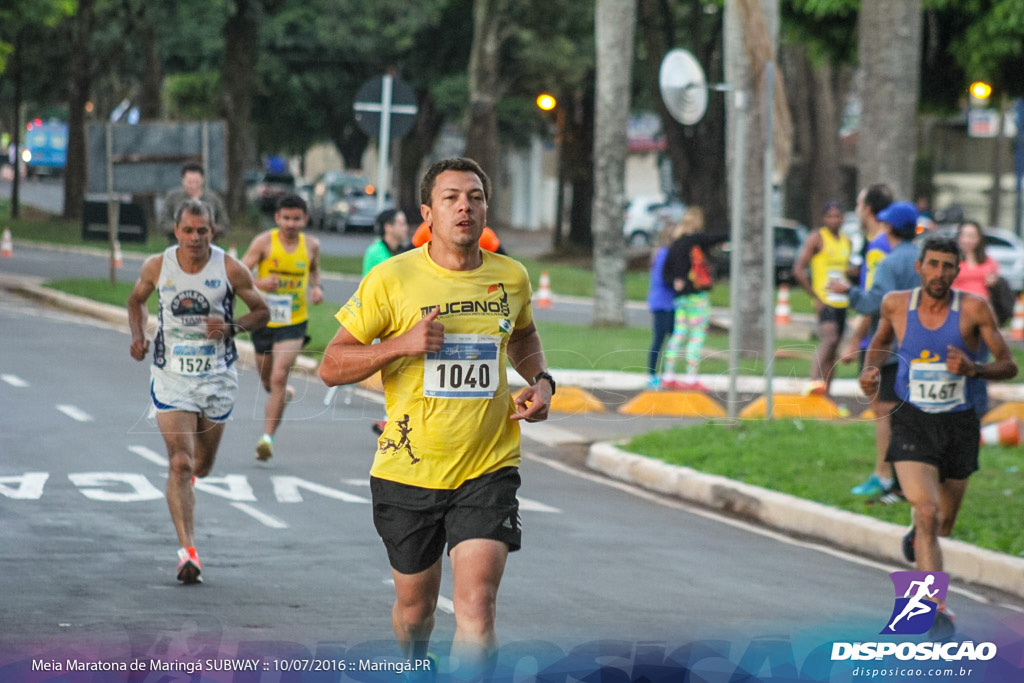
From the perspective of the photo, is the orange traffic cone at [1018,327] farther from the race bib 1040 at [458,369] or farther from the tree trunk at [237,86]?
the tree trunk at [237,86]

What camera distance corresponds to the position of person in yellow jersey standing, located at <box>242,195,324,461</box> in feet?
39.7

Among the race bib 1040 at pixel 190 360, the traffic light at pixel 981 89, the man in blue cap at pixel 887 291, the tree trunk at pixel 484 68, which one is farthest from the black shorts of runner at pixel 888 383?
the tree trunk at pixel 484 68

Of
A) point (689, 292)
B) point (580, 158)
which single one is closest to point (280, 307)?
point (689, 292)

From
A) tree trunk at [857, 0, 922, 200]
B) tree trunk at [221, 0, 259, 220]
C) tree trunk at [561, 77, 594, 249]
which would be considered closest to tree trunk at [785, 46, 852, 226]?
tree trunk at [561, 77, 594, 249]

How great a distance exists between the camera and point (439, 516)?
18.1ft

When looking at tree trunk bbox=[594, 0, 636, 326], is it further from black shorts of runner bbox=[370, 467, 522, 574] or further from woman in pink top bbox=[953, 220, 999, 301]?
black shorts of runner bbox=[370, 467, 522, 574]

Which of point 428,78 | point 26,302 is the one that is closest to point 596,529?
point 26,302

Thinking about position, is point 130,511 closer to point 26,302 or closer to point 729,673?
point 729,673

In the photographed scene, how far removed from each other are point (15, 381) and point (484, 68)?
21.0 m

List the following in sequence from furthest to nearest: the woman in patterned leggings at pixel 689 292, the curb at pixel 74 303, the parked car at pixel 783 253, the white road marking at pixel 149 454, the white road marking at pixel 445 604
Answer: the parked car at pixel 783 253
the curb at pixel 74 303
the woman in patterned leggings at pixel 689 292
the white road marking at pixel 149 454
the white road marking at pixel 445 604

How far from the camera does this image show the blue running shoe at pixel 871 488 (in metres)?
11.2

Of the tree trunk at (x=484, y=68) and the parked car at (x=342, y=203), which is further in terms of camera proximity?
the parked car at (x=342, y=203)

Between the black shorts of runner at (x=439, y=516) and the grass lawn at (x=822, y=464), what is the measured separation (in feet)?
16.0

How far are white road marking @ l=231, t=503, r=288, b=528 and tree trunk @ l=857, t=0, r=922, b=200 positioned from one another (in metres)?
10.4
